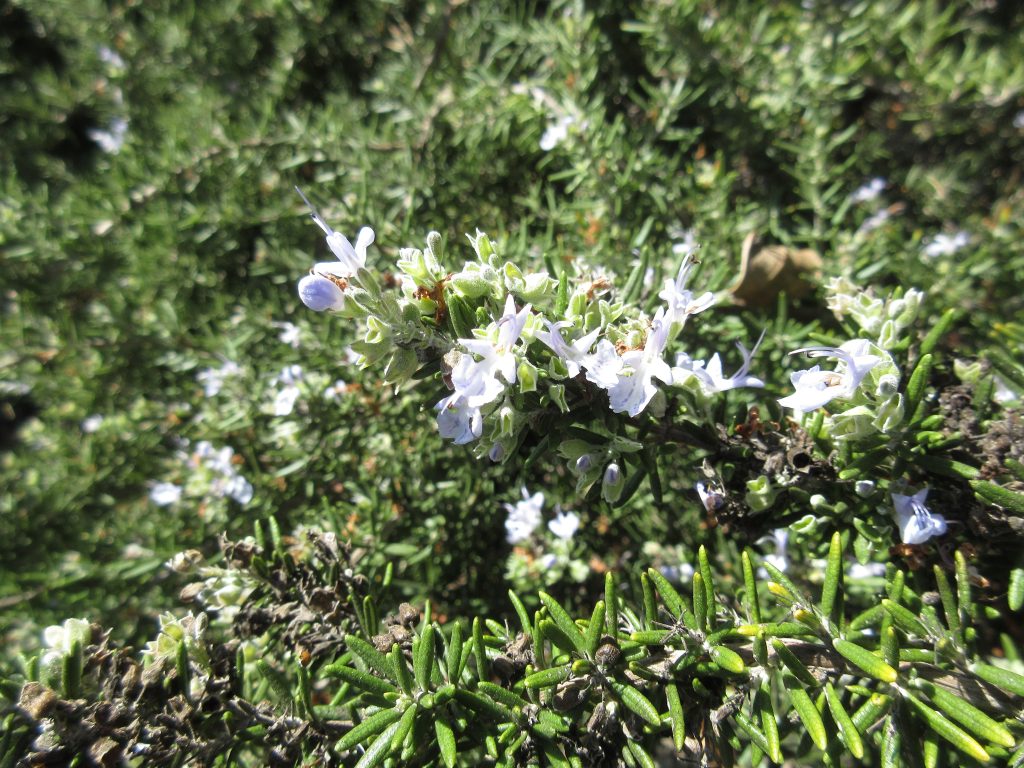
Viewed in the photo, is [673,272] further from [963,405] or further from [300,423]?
[300,423]

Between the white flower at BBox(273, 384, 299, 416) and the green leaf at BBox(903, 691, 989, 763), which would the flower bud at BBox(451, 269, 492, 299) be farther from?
the white flower at BBox(273, 384, 299, 416)

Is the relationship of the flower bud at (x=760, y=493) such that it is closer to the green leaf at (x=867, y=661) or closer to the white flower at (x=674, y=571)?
the green leaf at (x=867, y=661)

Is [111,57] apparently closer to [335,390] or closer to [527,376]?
[335,390]

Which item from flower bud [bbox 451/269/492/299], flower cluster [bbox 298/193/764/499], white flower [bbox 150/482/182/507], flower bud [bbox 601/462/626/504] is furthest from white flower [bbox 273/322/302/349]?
flower bud [bbox 601/462/626/504]

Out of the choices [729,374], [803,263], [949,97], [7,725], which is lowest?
[7,725]

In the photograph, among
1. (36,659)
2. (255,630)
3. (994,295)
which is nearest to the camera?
(36,659)

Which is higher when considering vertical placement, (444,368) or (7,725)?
(444,368)

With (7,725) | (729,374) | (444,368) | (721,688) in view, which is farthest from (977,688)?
(7,725)
